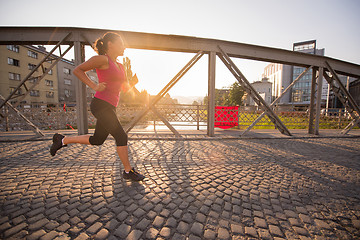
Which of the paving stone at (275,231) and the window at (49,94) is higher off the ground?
the window at (49,94)

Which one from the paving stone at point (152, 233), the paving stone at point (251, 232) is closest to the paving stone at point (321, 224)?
the paving stone at point (251, 232)

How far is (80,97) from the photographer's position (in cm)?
522

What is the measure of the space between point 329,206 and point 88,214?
277cm

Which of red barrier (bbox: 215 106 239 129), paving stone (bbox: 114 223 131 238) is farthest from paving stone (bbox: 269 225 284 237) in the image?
red barrier (bbox: 215 106 239 129)

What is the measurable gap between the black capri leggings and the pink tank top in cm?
8

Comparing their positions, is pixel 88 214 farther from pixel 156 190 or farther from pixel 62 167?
pixel 62 167

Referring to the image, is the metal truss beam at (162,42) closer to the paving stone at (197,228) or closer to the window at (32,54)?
the paving stone at (197,228)

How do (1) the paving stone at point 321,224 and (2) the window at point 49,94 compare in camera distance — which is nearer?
(1) the paving stone at point 321,224

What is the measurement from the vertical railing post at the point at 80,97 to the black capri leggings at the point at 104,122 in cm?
353

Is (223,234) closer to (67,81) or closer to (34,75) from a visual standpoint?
(34,75)

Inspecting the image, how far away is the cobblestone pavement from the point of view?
143 cm

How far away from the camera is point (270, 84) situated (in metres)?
65.8

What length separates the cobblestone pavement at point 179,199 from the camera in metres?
1.43

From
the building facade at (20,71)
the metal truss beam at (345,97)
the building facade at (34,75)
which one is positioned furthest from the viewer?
the building facade at (34,75)
